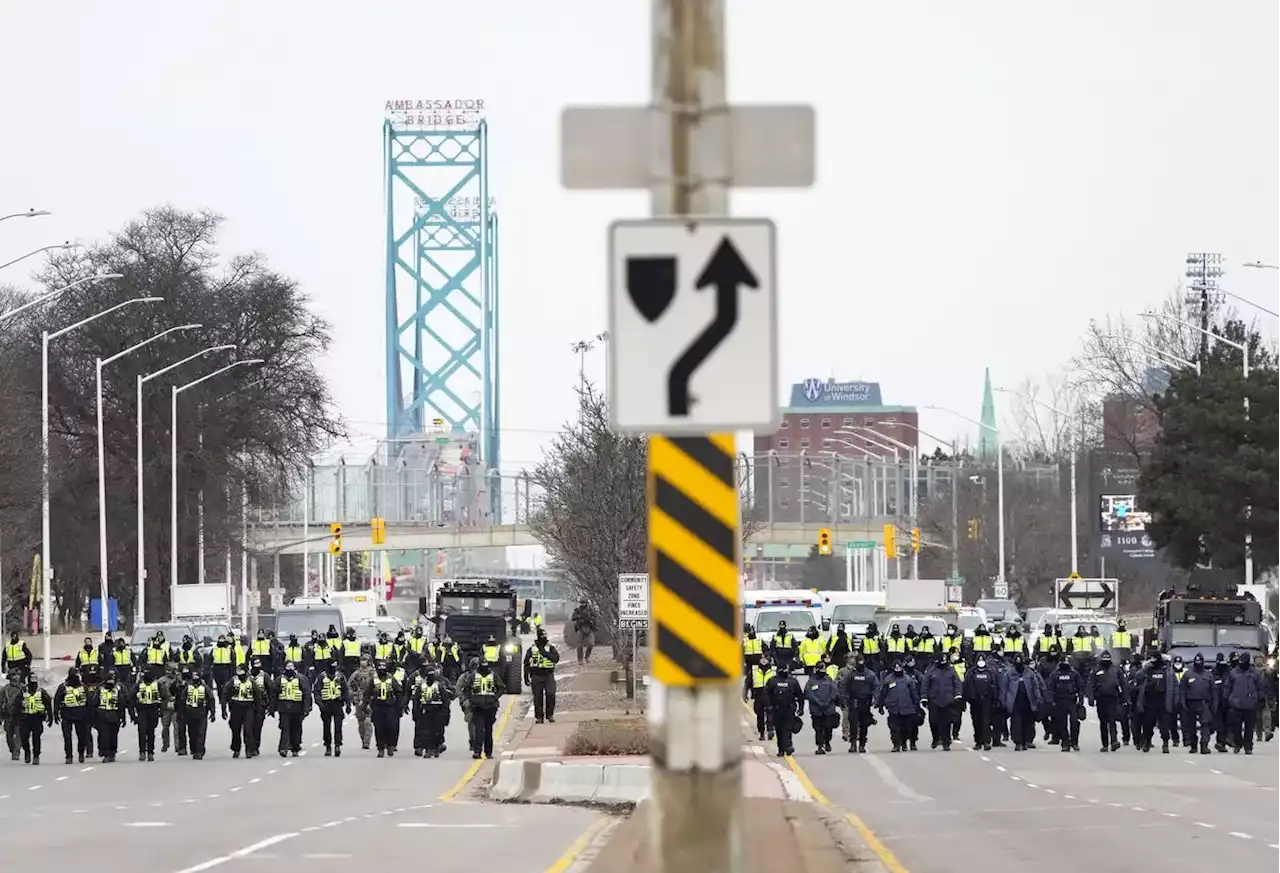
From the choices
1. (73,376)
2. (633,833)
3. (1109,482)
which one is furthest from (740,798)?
(1109,482)

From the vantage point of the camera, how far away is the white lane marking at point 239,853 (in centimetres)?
1994

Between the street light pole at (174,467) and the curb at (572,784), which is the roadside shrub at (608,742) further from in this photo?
the street light pole at (174,467)

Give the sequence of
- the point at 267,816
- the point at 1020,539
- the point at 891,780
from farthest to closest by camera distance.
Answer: the point at 1020,539 → the point at 891,780 → the point at 267,816

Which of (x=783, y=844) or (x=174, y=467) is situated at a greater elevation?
(x=174, y=467)

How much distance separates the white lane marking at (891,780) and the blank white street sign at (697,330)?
65.7 ft

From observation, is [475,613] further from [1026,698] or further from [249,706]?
[1026,698]

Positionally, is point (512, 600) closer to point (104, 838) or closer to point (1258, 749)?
point (1258, 749)

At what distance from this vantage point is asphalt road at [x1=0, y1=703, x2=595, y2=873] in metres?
21.3

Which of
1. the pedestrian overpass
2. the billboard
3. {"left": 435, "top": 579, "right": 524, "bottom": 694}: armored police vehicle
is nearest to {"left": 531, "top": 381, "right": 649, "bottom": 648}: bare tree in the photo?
{"left": 435, "top": 579, "right": 524, "bottom": 694}: armored police vehicle

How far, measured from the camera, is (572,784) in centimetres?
2898

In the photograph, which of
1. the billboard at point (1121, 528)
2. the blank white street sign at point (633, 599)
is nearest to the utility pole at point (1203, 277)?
the billboard at point (1121, 528)

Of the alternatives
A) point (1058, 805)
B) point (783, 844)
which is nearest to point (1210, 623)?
point (1058, 805)

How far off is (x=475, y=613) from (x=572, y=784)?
31.4m

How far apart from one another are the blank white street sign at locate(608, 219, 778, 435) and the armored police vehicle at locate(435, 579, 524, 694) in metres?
47.5
